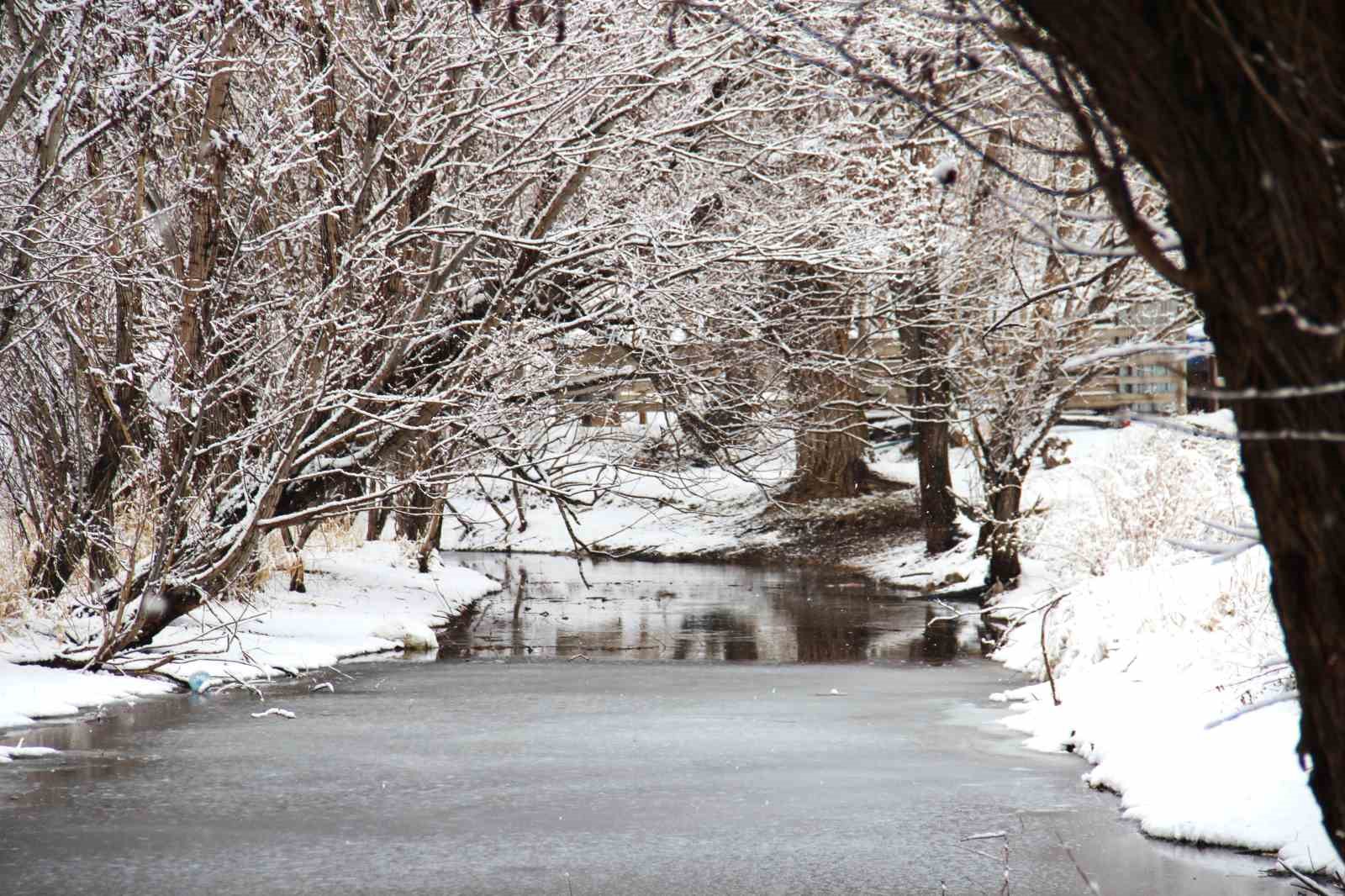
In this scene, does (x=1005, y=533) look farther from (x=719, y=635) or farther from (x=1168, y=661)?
(x=1168, y=661)

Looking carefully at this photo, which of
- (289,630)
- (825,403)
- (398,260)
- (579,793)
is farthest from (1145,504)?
(579,793)

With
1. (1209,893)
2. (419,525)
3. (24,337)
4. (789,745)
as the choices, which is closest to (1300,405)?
(1209,893)

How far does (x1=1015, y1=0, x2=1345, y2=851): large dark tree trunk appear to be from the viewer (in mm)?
2293

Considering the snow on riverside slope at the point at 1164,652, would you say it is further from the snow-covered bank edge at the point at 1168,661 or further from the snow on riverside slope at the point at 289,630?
the snow on riverside slope at the point at 289,630

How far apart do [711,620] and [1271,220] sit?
18323mm

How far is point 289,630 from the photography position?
17359mm

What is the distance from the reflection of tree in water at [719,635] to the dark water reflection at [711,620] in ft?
0.06

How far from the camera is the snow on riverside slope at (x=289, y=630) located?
12.3 metres

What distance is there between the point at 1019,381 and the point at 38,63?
15216 mm

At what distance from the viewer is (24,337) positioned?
1180 centimetres

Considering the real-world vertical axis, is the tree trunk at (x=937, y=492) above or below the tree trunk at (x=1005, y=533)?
above

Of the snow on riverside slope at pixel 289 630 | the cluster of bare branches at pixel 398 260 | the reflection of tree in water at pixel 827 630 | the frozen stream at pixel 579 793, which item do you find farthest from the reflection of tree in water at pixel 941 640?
the snow on riverside slope at pixel 289 630

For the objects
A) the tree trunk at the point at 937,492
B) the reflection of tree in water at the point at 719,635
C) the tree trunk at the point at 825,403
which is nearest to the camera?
the reflection of tree in water at the point at 719,635

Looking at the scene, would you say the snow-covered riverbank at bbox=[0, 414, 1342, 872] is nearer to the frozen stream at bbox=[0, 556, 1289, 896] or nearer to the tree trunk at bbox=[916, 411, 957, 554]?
the frozen stream at bbox=[0, 556, 1289, 896]
